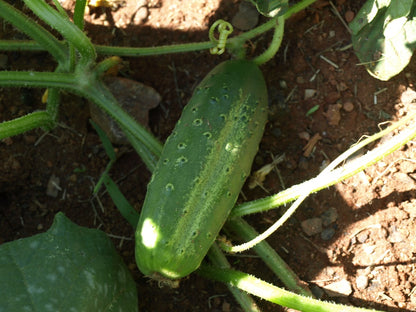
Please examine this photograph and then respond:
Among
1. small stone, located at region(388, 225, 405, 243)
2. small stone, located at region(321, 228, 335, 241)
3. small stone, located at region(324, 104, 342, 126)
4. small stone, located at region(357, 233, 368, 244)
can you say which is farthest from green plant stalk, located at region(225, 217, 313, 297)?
small stone, located at region(324, 104, 342, 126)

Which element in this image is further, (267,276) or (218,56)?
(218,56)

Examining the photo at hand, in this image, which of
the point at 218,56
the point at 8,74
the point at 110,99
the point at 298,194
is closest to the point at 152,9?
the point at 218,56

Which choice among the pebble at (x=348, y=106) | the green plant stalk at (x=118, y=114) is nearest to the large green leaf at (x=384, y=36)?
the pebble at (x=348, y=106)

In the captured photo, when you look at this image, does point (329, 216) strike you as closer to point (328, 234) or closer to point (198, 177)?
point (328, 234)

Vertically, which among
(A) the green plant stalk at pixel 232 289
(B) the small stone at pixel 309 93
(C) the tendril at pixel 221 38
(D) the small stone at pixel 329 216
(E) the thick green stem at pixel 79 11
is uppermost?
(E) the thick green stem at pixel 79 11

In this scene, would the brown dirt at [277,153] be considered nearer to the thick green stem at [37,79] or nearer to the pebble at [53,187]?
the pebble at [53,187]

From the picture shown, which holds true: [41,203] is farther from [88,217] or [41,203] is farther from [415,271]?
[415,271]

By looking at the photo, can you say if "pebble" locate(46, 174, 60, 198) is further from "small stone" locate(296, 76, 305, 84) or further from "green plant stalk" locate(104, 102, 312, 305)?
"small stone" locate(296, 76, 305, 84)
